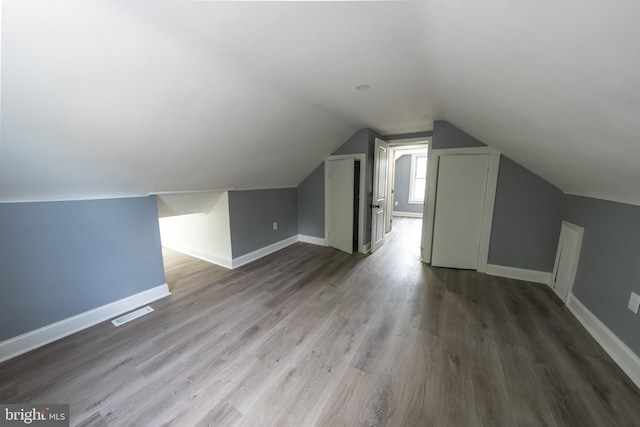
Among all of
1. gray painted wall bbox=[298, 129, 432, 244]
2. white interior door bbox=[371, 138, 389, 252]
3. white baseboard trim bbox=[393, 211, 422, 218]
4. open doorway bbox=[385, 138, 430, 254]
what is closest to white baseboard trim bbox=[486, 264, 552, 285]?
white interior door bbox=[371, 138, 389, 252]

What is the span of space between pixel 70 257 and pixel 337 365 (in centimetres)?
246

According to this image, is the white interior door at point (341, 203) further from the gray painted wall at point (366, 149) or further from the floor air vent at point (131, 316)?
the floor air vent at point (131, 316)

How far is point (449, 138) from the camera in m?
3.13

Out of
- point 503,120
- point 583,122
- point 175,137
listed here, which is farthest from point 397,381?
point 175,137

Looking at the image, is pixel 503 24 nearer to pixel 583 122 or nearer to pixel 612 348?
pixel 583 122

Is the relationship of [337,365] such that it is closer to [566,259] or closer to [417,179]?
[566,259]

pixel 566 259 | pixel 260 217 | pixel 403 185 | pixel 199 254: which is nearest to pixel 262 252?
pixel 260 217

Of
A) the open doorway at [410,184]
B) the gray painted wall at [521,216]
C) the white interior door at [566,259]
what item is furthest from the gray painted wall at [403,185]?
the white interior door at [566,259]

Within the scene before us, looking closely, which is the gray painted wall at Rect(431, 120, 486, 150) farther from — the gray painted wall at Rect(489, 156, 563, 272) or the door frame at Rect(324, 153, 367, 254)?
the door frame at Rect(324, 153, 367, 254)

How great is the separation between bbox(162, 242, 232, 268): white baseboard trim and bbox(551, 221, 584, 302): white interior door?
414 centimetres

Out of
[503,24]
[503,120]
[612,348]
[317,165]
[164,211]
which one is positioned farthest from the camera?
[317,165]

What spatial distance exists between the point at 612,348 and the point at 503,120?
1.96 metres

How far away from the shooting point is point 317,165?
421 cm

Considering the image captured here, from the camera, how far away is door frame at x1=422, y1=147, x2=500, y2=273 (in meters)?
2.95
